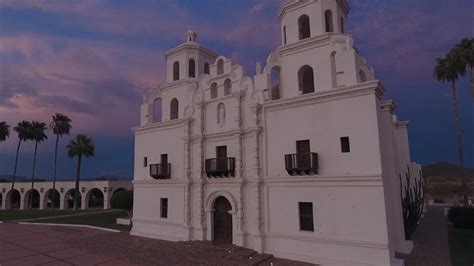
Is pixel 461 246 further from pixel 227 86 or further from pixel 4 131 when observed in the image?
pixel 4 131

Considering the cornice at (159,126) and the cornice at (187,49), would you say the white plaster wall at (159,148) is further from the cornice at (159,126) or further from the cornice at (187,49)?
the cornice at (187,49)

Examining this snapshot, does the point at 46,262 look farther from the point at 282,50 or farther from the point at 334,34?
the point at 334,34

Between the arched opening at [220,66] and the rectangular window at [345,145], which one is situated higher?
the arched opening at [220,66]

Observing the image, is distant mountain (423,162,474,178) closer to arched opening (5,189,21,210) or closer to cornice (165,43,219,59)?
cornice (165,43,219,59)

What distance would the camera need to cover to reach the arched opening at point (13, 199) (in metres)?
50.3

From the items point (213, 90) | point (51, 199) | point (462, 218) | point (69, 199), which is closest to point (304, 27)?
point (213, 90)

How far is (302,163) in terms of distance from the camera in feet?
46.7

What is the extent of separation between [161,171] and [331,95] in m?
11.8

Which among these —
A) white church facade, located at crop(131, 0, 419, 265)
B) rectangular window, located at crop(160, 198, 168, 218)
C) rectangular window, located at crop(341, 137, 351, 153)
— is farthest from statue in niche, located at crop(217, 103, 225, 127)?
rectangular window, located at crop(341, 137, 351, 153)

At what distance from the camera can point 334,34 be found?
15.4 m

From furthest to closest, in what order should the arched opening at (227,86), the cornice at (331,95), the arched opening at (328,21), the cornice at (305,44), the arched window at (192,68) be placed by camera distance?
the arched window at (192,68) → the arched opening at (227,86) → the arched opening at (328,21) → the cornice at (305,44) → the cornice at (331,95)

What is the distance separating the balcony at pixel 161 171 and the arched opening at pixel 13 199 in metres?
41.9

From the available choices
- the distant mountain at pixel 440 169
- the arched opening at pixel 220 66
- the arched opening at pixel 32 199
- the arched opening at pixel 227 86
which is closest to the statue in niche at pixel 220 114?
the arched opening at pixel 227 86

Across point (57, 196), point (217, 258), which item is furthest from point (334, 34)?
point (57, 196)
